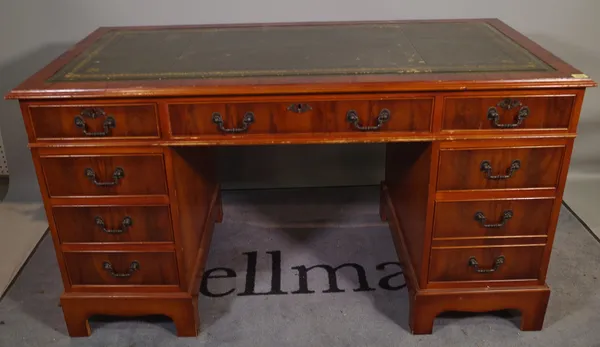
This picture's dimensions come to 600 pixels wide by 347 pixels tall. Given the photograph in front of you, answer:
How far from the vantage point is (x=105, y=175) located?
4.99 feet

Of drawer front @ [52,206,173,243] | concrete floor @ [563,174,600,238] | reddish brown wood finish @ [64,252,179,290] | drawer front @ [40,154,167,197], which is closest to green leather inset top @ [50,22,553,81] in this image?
drawer front @ [40,154,167,197]

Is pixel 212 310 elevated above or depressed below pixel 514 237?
below

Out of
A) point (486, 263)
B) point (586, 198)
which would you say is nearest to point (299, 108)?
point (486, 263)

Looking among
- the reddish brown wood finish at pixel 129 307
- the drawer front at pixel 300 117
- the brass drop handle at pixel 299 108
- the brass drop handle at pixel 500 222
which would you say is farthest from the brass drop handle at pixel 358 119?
the reddish brown wood finish at pixel 129 307

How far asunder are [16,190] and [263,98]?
1.68 meters

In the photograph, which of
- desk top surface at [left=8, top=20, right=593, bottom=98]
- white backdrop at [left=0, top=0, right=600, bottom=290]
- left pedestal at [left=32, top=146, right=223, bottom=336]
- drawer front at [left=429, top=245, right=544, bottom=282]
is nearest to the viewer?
desk top surface at [left=8, top=20, right=593, bottom=98]

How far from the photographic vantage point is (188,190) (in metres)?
1.73

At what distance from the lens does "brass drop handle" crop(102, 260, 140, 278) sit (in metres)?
1.65

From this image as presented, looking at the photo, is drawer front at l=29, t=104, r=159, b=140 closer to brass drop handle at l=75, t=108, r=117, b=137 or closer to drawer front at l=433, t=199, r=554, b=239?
brass drop handle at l=75, t=108, r=117, b=137

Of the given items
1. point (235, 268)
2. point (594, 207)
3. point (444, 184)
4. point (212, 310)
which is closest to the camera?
point (444, 184)

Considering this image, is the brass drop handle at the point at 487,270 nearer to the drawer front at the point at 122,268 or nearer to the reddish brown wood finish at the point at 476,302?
the reddish brown wood finish at the point at 476,302

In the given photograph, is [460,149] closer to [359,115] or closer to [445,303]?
[359,115]

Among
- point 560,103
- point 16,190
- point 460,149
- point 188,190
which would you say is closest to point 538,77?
point 560,103

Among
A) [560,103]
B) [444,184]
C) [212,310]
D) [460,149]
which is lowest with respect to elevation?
[212,310]
